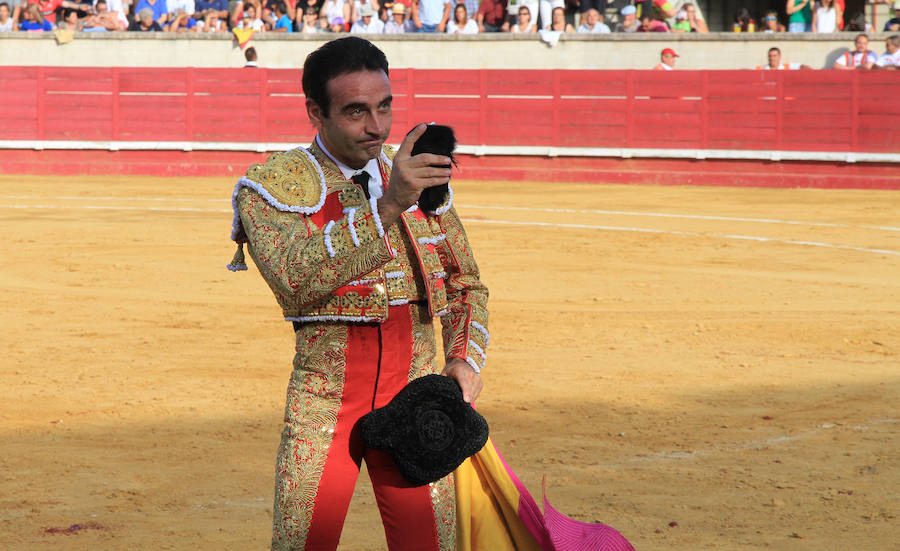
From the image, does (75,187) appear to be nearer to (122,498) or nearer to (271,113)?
(271,113)

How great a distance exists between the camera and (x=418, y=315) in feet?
6.88

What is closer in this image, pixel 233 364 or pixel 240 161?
pixel 233 364

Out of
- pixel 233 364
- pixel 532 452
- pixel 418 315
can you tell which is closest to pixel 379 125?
pixel 418 315

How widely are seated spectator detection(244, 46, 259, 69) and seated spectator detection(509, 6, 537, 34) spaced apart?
3.23 m

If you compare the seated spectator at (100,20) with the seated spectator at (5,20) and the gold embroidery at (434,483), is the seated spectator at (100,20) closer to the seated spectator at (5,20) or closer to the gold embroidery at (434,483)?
the seated spectator at (5,20)

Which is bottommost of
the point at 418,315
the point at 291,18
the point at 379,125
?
the point at 418,315

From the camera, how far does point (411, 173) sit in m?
1.76

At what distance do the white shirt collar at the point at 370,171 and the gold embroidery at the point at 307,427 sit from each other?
23 centimetres

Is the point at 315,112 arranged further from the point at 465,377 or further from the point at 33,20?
the point at 33,20

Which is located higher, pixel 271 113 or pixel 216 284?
pixel 271 113

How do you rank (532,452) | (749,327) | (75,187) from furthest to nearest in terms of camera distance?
(75,187) → (749,327) → (532,452)

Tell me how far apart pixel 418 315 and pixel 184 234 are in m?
8.01

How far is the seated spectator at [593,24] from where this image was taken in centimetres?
1537

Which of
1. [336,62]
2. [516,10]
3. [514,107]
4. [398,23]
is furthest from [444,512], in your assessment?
[398,23]
